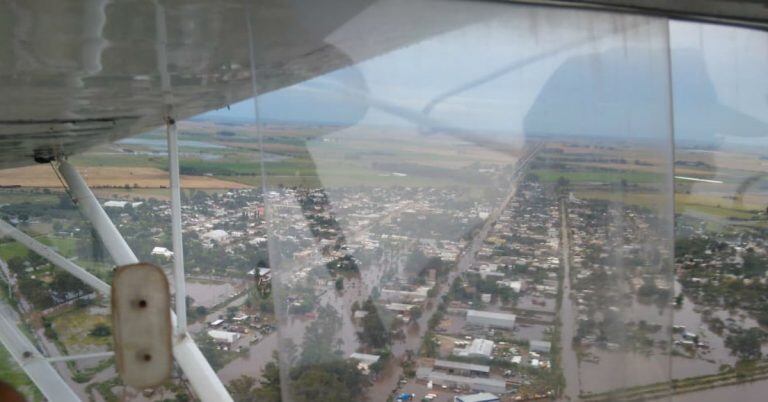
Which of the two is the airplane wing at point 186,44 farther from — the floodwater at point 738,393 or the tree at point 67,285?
the tree at point 67,285

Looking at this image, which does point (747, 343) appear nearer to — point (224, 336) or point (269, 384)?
point (269, 384)

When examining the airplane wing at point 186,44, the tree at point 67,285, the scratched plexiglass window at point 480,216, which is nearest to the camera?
the airplane wing at point 186,44

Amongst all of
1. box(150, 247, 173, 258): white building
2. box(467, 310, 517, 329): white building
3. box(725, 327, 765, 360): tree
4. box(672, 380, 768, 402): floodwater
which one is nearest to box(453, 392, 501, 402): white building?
box(467, 310, 517, 329): white building

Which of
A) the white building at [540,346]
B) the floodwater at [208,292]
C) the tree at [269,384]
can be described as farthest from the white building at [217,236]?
the white building at [540,346]

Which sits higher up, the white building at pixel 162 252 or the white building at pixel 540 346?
the white building at pixel 162 252

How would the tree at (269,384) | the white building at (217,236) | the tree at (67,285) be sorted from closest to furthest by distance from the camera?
the tree at (269,384)
the white building at (217,236)
the tree at (67,285)

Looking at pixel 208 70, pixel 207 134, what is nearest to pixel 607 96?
pixel 208 70

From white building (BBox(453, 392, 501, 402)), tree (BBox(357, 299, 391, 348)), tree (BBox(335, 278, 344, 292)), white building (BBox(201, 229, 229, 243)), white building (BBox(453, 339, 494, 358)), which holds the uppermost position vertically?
white building (BBox(201, 229, 229, 243))

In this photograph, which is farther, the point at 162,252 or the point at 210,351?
the point at 162,252

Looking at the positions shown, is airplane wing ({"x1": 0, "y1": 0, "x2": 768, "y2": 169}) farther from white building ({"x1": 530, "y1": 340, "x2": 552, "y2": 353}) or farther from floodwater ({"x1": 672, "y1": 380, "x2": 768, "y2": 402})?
floodwater ({"x1": 672, "y1": 380, "x2": 768, "y2": 402})

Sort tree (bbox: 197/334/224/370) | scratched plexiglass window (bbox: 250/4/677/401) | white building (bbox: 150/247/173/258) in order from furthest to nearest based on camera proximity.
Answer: white building (bbox: 150/247/173/258) → tree (bbox: 197/334/224/370) → scratched plexiglass window (bbox: 250/4/677/401)

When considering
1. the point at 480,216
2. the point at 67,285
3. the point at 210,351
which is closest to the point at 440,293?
the point at 480,216

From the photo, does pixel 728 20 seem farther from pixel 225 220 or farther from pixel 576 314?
pixel 225 220
